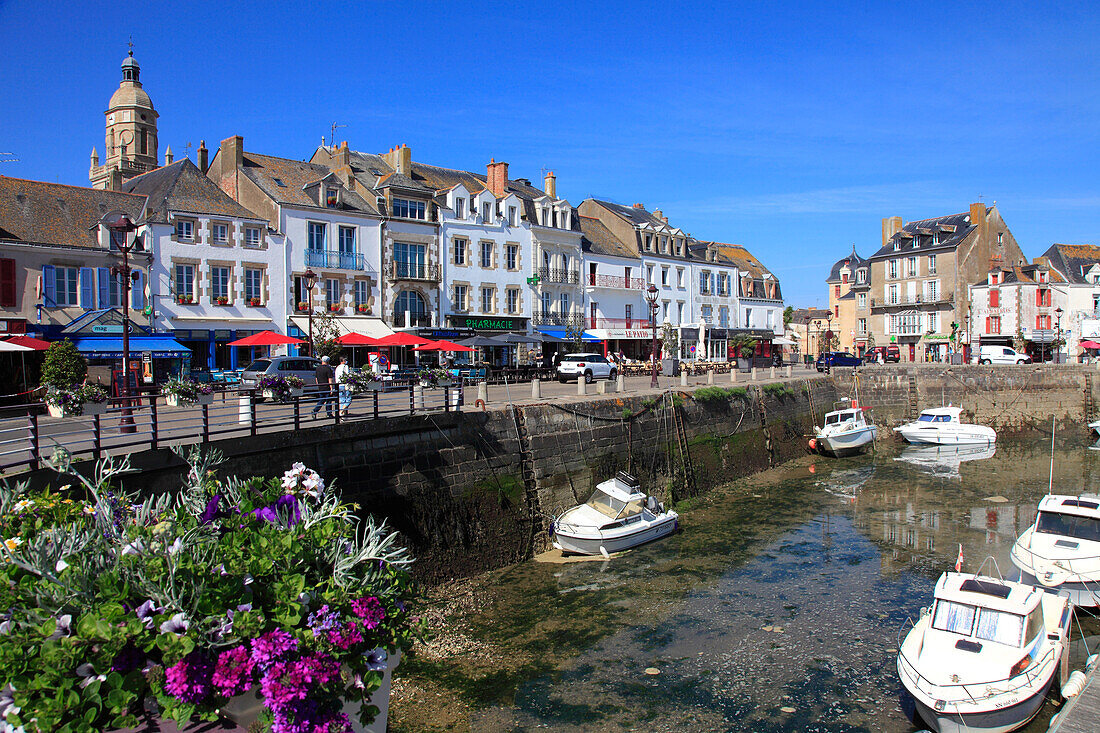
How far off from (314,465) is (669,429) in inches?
487

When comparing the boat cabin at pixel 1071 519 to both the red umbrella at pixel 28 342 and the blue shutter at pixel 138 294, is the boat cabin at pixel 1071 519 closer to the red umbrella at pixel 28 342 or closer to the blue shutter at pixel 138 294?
the red umbrella at pixel 28 342

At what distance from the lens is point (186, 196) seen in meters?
27.3

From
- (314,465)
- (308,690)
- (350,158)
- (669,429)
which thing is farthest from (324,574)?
(350,158)

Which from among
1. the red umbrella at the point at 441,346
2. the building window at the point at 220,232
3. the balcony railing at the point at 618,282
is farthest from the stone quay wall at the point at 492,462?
the balcony railing at the point at 618,282

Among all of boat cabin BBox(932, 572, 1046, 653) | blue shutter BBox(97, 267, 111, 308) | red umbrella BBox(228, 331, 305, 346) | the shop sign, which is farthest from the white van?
blue shutter BBox(97, 267, 111, 308)

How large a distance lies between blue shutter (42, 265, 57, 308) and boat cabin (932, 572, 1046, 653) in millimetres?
26000

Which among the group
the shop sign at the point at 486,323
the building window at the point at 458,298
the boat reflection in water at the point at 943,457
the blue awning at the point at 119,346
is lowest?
the boat reflection in water at the point at 943,457

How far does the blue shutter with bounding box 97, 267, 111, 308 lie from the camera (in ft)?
79.7

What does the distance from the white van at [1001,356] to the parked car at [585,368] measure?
2488 centimetres

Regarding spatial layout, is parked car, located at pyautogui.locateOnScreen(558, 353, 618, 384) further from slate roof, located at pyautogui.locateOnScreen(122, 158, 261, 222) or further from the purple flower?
A: the purple flower

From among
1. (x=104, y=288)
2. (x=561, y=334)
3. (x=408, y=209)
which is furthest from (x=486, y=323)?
(x=104, y=288)

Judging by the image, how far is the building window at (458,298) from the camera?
34275 mm

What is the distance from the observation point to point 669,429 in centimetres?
2178

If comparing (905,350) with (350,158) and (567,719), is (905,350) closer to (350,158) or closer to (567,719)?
(350,158)
